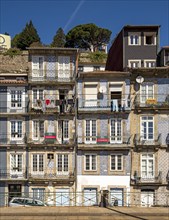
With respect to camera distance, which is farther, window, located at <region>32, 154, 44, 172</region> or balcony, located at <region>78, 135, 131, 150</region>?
window, located at <region>32, 154, 44, 172</region>

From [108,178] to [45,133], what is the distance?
736cm

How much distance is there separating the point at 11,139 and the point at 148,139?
43.0 feet

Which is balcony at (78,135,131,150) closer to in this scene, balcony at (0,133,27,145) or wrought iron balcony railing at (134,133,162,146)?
wrought iron balcony railing at (134,133,162,146)

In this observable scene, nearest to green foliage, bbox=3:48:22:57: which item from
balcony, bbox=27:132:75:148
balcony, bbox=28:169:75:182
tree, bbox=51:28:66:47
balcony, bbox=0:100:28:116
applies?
tree, bbox=51:28:66:47

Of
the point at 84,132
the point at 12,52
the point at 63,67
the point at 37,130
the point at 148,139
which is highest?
the point at 12,52

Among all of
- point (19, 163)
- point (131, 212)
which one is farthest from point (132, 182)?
point (131, 212)

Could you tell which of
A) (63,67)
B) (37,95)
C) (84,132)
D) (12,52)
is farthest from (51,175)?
(12,52)

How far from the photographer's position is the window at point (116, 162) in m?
34.1

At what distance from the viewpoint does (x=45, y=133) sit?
114ft

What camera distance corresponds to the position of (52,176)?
34.1 m

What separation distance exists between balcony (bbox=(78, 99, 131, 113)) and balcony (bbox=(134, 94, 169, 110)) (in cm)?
98

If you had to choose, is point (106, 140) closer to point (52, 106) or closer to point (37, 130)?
point (52, 106)

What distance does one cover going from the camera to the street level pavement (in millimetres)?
19266

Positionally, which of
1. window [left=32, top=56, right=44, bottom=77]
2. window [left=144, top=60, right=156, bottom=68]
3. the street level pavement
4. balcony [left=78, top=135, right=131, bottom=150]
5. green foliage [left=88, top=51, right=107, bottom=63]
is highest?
green foliage [left=88, top=51, right=107, bottom=63]
